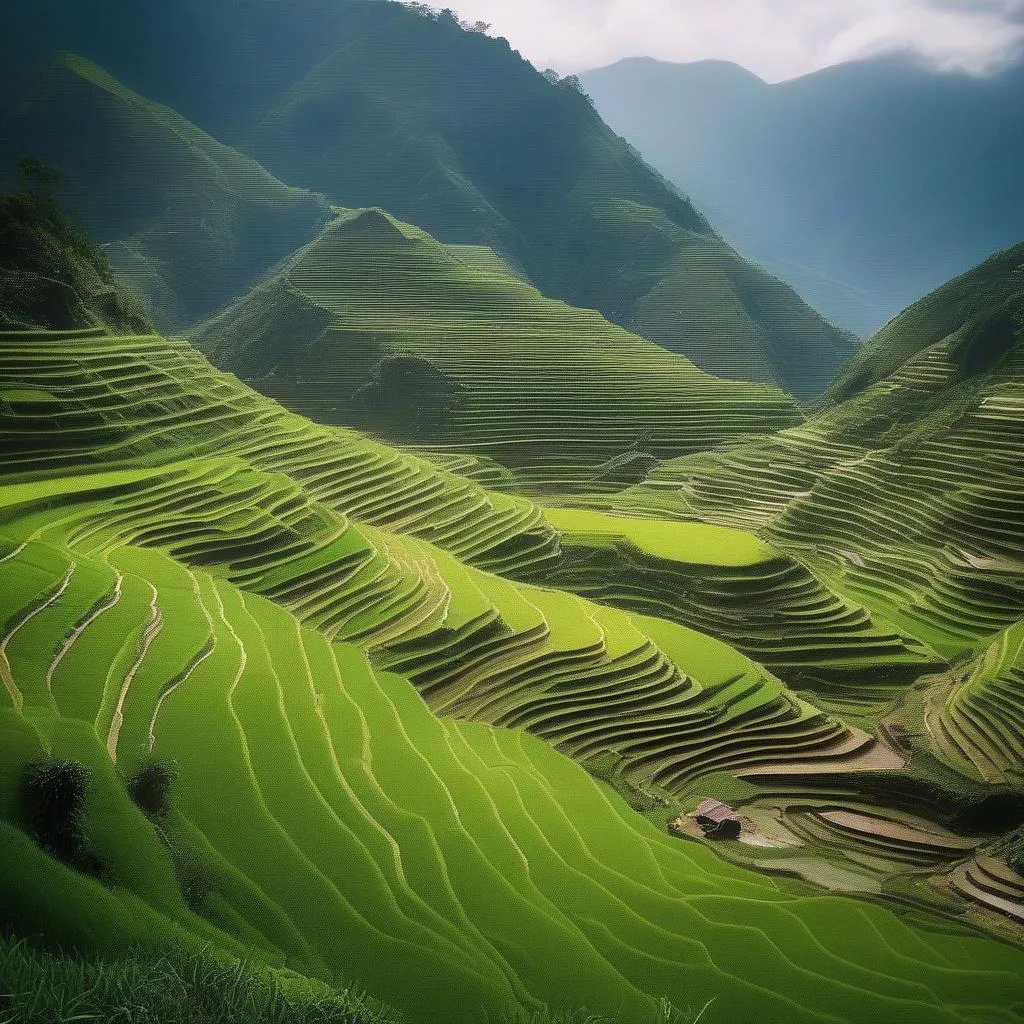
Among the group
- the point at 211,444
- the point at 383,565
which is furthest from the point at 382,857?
the point at 211,444

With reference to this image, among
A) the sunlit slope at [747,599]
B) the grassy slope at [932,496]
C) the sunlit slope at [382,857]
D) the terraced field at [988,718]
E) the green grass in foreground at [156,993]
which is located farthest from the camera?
the sunlit slope at [747,599]

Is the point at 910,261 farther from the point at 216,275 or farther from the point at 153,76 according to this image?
the point at 153,76

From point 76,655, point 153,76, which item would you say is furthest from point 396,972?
point 153,76

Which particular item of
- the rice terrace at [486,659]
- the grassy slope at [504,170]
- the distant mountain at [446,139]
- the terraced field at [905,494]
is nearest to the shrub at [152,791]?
the rice terrace at [486,659]

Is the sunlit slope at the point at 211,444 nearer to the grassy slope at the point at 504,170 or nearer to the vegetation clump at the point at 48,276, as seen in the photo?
the vegetation clump at the point at 48,276

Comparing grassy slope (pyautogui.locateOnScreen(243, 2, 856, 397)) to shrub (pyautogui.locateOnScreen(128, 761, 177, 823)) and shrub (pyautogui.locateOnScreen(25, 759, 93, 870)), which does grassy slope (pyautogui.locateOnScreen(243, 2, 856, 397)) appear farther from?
shrub (pyautogui.locateOnScreen(25, 759, 93, 870))

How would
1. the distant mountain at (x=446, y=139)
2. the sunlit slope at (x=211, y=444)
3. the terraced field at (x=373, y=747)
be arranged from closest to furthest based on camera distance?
the terraced field at (x=373, y=747), the sunlit slope at (x=211, y=444), the distant mountain at (x=446, y=139)
